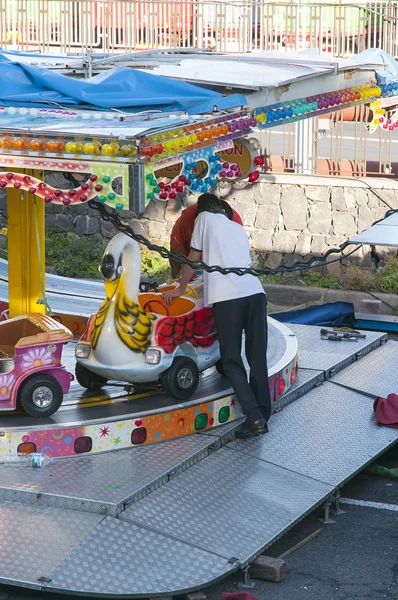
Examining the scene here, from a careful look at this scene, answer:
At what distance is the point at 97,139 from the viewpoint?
6.39m

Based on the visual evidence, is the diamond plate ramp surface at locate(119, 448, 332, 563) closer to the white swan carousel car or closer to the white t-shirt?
the white swan carousel car

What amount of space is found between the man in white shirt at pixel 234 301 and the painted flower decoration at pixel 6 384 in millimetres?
1372

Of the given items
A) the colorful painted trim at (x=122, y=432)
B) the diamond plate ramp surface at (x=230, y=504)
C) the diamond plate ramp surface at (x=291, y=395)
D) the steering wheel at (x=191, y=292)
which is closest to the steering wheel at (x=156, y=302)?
the steering wheel at (x=191, y=292)

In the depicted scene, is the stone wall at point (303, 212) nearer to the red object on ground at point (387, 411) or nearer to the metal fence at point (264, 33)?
the metal fence at point (264, 33)

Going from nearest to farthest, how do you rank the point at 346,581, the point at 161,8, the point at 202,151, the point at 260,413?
the point at 346,581 → the point at 202,151 → the point at 260,413 → the point at 161,8

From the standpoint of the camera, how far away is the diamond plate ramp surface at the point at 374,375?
28.7 feet

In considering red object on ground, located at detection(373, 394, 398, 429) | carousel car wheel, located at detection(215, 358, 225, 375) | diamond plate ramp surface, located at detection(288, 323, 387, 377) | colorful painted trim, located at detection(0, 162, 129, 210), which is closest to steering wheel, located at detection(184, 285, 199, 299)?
carousel car wheel, located at detection(215, 358, 225, 375)

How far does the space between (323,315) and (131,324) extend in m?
4.17

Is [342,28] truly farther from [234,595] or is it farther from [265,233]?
[234,595]

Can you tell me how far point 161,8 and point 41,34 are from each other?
1.95m

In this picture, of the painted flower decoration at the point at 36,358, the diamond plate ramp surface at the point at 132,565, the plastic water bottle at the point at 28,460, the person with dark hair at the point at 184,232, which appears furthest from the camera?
the person with dark hair at the point at 184,232

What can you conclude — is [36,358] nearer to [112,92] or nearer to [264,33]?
[112,92]

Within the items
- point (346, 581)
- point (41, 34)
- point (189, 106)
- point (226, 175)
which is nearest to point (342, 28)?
point (41, 34)

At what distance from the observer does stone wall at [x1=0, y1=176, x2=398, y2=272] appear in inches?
513
